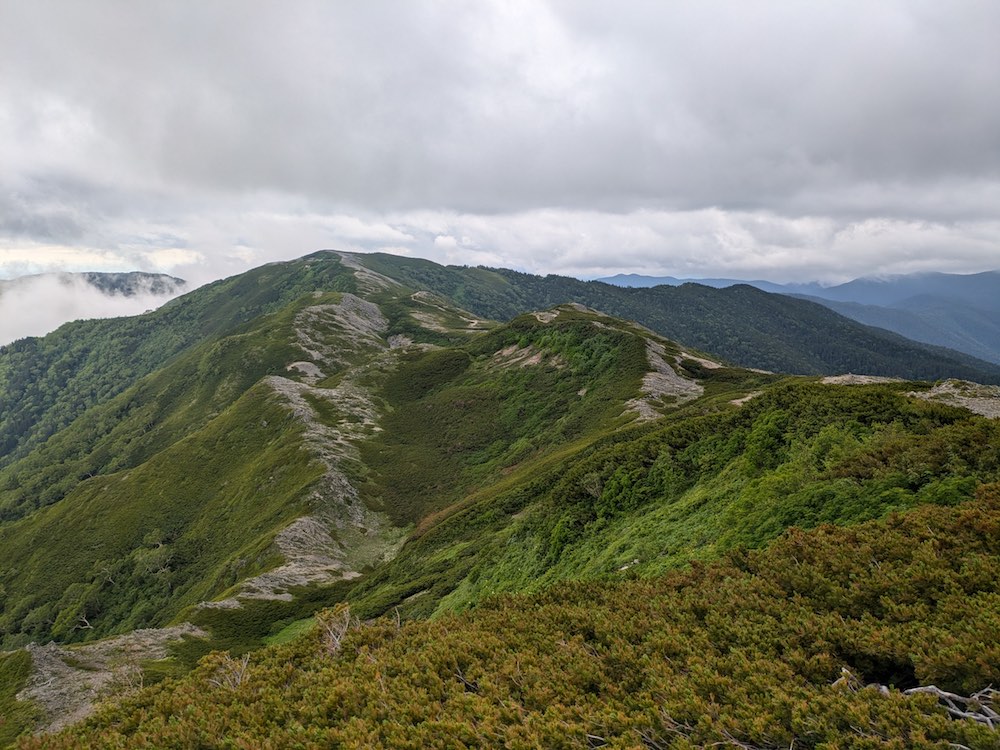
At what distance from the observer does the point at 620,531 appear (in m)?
27.8

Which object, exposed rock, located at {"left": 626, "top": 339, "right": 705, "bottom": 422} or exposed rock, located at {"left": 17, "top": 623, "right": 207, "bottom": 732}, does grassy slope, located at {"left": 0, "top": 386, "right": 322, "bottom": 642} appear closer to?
exposed rock, located at {"left": 17, "top": 623, "right": 207, "bottom": 732}

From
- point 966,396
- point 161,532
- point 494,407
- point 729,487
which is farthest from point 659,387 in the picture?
point 161,532

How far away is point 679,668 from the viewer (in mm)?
11789

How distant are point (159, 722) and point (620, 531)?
21439 millimetres

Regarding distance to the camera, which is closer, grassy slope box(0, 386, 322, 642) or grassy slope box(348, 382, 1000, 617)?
grassy slope box(348, 382, 1000, 617)

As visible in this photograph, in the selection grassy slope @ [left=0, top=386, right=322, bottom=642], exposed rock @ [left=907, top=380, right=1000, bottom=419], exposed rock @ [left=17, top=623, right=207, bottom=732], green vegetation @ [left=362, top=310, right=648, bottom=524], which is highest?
exposed rock @ [left=907, top=380, right=1000, bottom=419]

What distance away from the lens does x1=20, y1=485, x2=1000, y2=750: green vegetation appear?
9.18 m

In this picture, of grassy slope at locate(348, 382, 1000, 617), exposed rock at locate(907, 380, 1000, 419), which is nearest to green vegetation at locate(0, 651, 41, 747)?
grassy slope at locate(348, 382, 1000, 617)

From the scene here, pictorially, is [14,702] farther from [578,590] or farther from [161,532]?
[161,532]

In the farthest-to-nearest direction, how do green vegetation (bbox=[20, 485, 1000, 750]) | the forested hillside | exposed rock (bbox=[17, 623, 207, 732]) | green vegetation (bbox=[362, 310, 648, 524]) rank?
Result: green vegetation (bbox=[362, 310, 648, 524]) < exposed rock (bbox=[17, 623, 207, 732]) < the forested hillside < green vegetation (bbox=[20, 485, 1000, 750])

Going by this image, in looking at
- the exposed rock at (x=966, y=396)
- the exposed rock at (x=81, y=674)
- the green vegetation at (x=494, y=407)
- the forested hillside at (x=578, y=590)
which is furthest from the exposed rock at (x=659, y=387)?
the exposed rock at (x=81, y=674)

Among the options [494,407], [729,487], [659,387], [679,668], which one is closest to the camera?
[679,668]

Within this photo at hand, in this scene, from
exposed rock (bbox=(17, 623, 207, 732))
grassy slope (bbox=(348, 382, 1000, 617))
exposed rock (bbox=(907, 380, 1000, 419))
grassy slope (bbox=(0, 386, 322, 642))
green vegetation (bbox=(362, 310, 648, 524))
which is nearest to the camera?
grassy slope (bbox=(348, 382, 1000, 617))

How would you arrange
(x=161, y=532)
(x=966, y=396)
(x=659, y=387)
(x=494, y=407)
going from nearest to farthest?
(x=966, y=396)
(x=659, y=387)
(x=161, y=532)
(x=494, y=407)
